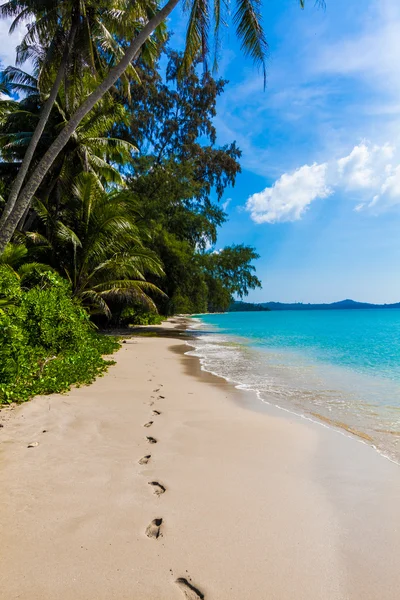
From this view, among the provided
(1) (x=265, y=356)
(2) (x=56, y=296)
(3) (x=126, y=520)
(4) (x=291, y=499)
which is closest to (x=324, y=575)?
(4) (x=291, y=499)

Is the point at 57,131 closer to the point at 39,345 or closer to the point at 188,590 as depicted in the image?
the point at 39,345

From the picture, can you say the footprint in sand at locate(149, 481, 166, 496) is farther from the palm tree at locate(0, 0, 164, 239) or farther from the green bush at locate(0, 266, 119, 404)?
the palm tree at locate(0, 0, 164, 239)

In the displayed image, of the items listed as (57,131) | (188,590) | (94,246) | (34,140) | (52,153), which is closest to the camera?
(188,590)

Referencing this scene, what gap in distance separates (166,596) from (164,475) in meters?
1.35

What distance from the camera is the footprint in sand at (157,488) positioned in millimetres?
2827

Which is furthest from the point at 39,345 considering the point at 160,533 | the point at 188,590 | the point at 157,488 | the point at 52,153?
the point at 188,590

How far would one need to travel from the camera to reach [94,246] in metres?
13.4

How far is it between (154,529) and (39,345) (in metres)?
5.11

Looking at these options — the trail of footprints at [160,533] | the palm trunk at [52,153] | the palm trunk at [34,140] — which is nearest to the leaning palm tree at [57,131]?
the palm trunk at [34,140]

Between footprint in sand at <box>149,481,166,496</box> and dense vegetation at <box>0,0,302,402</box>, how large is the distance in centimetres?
268

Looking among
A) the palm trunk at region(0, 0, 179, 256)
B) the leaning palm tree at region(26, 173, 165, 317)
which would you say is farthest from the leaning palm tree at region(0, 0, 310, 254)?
the leaning palm tree at region(26, 173, 165, 317)

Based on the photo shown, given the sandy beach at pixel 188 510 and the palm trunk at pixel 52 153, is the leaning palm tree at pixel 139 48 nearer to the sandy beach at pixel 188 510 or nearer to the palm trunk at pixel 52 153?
the palm trunk at pixel 52 153

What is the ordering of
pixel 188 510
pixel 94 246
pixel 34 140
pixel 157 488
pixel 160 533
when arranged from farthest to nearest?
1. pixel 94 246
2. pixel 34 140
3. pixel 157 488
4. pixel 188 510
5. pixel 160 533

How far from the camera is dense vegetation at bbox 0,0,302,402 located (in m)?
7.09
